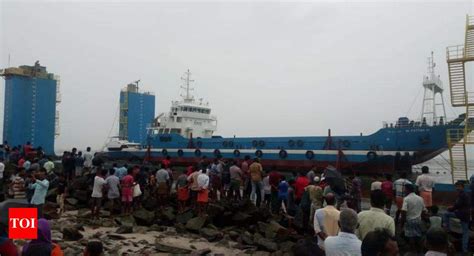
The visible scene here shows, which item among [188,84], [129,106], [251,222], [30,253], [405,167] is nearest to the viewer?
[30,253]

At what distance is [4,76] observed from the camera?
974 inches

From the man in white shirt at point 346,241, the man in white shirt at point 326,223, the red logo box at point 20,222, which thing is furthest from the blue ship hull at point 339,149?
the man in white shirt at point 346,241

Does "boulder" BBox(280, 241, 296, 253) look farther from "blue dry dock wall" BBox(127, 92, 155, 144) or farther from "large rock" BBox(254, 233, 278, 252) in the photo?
"blue dry dock wall" BBox(127, 92, 155, 144)

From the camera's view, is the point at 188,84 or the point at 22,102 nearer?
the point at 22,102

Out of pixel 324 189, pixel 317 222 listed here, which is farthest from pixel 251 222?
pixel 317 222

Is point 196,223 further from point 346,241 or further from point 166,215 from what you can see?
point 346,241

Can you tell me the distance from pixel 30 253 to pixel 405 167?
16.8 m

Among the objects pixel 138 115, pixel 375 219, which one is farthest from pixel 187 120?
pixel 375 219

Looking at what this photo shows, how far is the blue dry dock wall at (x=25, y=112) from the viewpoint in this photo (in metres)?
24.5

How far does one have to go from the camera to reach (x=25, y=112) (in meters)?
24.5

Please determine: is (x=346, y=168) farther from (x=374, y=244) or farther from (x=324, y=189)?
(x=374, y=244)

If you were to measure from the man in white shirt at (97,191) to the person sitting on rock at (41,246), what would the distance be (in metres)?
6.41

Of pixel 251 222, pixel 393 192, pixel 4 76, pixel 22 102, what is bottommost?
pixel 251 222

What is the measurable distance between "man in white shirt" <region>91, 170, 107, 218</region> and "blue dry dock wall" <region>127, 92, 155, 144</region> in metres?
23.8
